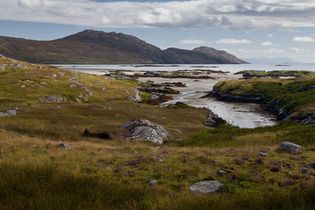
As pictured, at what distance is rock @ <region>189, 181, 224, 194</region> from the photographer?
13344 millimetres

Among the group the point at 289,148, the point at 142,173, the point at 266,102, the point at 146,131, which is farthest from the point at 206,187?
the point at 266,102

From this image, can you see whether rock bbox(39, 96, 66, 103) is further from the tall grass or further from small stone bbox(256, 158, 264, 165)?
the tall grass

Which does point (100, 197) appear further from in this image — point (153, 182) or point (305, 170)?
point (305, 170)

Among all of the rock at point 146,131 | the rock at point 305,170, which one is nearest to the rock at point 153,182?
the rock at point 305,170

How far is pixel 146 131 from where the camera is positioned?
3953cm

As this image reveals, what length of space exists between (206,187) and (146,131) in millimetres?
25900

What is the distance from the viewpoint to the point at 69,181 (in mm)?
10328

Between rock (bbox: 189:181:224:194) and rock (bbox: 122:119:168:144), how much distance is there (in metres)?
24.1

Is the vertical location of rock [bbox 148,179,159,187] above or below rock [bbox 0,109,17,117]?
above

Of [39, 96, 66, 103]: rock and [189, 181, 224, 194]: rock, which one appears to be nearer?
[189, 181, 224, 194]: rock

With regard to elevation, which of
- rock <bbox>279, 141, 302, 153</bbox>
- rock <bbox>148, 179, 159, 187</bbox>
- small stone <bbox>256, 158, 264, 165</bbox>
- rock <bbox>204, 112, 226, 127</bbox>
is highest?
rock <bbox>148, 179, 159, 187</bbox>

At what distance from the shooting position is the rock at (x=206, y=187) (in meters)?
13.3

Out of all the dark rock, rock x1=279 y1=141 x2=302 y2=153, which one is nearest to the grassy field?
rock x1=279 y1=141 x2=302 y2=153

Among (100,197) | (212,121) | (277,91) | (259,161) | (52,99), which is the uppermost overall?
(100,197)
